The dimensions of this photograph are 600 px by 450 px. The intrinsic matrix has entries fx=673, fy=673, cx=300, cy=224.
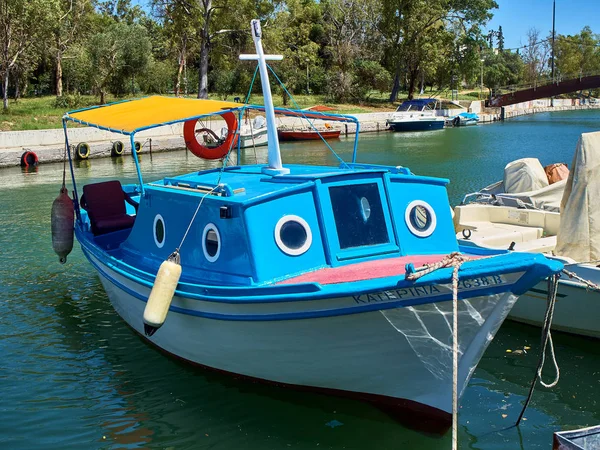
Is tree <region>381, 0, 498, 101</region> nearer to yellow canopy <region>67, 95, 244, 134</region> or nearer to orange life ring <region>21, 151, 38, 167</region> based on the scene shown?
orange life ring <region>21, 151, 38, 167</region>

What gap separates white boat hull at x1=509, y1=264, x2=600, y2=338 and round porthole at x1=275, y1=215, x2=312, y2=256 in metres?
4.54

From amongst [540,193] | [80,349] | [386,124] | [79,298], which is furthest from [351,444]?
[386,124]

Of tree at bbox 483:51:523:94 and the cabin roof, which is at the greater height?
tree at bbox 483:51:523:94

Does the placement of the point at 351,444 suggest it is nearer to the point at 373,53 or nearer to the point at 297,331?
the point at 297,331

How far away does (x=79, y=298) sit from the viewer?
519 inches

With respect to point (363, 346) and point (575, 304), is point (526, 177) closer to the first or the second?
point (575, 304)

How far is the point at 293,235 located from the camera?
8.48m

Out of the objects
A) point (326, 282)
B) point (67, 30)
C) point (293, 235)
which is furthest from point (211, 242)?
point (67, 30)

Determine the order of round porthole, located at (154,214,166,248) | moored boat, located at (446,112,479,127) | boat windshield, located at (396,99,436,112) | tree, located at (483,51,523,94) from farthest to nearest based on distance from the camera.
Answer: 1. tree, located at (483,51,523,94)
2. moored boat, located at (446,112,479,127)
3. boat windshield, located at (396,99,436,112)
4. round porthole, located at (154,214,166,248)

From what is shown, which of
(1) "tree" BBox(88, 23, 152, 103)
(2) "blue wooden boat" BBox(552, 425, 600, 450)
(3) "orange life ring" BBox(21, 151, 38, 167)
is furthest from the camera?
(1) "tree" BBox(88, 23, 152, 103)

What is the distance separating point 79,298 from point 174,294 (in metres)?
5.19

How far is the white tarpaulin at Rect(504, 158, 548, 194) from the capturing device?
50.5ft

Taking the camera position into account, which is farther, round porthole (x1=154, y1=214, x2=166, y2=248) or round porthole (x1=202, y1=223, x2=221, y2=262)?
round porthole (x1=154, y1=214, x2=166, y2=248)

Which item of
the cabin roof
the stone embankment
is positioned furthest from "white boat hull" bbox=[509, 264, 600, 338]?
the stone embankment
